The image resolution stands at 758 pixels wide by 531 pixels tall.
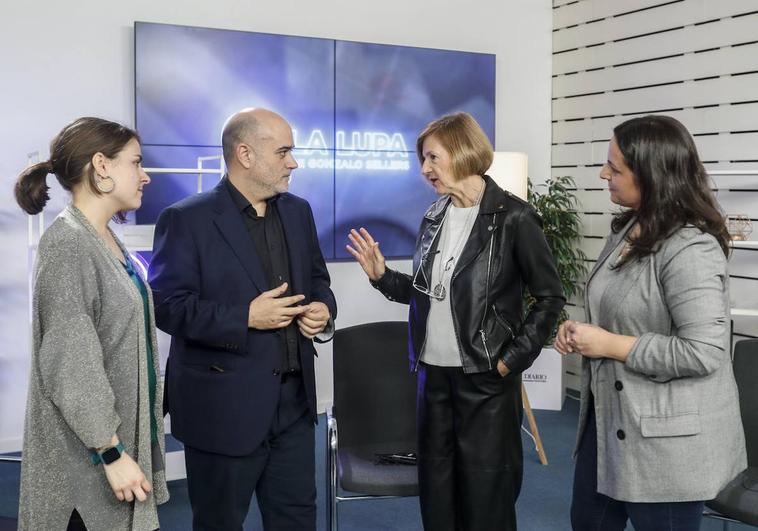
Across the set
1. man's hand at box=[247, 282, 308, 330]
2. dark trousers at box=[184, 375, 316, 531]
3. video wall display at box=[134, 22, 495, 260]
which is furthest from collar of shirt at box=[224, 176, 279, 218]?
video wall display at box=[134, 22, 495, 260]

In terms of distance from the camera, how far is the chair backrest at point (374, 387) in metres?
3.21

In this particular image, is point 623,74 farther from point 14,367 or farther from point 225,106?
point 14,367

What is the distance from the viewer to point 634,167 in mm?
2043

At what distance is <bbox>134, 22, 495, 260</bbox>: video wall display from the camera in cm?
487

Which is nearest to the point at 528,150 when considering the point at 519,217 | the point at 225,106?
the point at 225,106

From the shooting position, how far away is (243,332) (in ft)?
7.56

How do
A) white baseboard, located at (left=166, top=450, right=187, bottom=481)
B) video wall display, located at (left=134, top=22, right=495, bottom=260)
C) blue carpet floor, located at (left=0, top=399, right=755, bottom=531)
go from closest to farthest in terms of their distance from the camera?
blue carpet floor, located at (left=0, top=399, right=755, bottom=531), white baseboard, located at (left=166, top=450, right=187, bottom=481), video wall display, located at (left=134, top=22, right=495, bottom=260)

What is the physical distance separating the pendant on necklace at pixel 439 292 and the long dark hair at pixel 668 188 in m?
0.68

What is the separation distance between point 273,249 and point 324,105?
309 centimetres

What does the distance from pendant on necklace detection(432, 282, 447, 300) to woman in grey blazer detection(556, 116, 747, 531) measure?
1.69 ft

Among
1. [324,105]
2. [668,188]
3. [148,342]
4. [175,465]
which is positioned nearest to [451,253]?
[668,188]

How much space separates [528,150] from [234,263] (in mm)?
4386

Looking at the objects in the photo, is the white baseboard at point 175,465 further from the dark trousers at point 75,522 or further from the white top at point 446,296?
the dark trousers at point 75,522

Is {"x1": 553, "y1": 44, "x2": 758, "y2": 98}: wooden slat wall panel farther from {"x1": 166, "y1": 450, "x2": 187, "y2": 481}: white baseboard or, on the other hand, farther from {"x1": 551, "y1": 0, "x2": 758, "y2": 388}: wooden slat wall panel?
{"x1": 166, "y1": 450, "x2": 187, "y2": 481}: white baseboard
